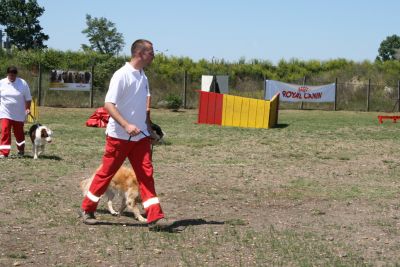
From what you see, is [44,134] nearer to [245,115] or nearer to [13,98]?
[13,98]

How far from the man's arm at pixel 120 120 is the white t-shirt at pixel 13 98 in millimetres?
5782

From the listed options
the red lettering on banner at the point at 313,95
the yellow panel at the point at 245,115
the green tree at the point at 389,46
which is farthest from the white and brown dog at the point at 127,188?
the green tree at the point at 389,46

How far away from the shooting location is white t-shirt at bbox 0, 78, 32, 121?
1160 cm

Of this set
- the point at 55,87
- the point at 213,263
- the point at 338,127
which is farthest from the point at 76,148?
the point at 55,87

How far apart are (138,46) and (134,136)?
2.87 ft

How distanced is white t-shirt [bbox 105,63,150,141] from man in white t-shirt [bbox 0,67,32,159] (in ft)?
A: 18.6

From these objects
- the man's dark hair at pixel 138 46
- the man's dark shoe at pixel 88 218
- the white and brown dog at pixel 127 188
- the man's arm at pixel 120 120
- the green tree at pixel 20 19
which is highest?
the green tree at pixel 20 19

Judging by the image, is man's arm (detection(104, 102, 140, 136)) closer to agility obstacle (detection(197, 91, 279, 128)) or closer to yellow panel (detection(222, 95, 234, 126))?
agility obstacle (detection(197, 91, 279, 128))

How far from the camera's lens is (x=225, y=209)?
25.4ft

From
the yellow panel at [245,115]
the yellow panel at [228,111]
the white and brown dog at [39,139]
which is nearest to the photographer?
the white and brown dog at [39,139]

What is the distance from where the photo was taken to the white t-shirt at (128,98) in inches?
249

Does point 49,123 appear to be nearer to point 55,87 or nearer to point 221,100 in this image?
point 221,100

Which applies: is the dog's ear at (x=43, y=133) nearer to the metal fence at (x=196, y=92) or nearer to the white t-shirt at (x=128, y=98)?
the white t-shirt at (x=128, y=98)

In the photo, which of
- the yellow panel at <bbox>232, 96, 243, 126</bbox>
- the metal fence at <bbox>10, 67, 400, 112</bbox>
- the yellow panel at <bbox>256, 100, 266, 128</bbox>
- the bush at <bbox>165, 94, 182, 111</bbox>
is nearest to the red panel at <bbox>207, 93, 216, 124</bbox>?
the yellow panel at <bbox>232, 96, 243, 126</bbox>
